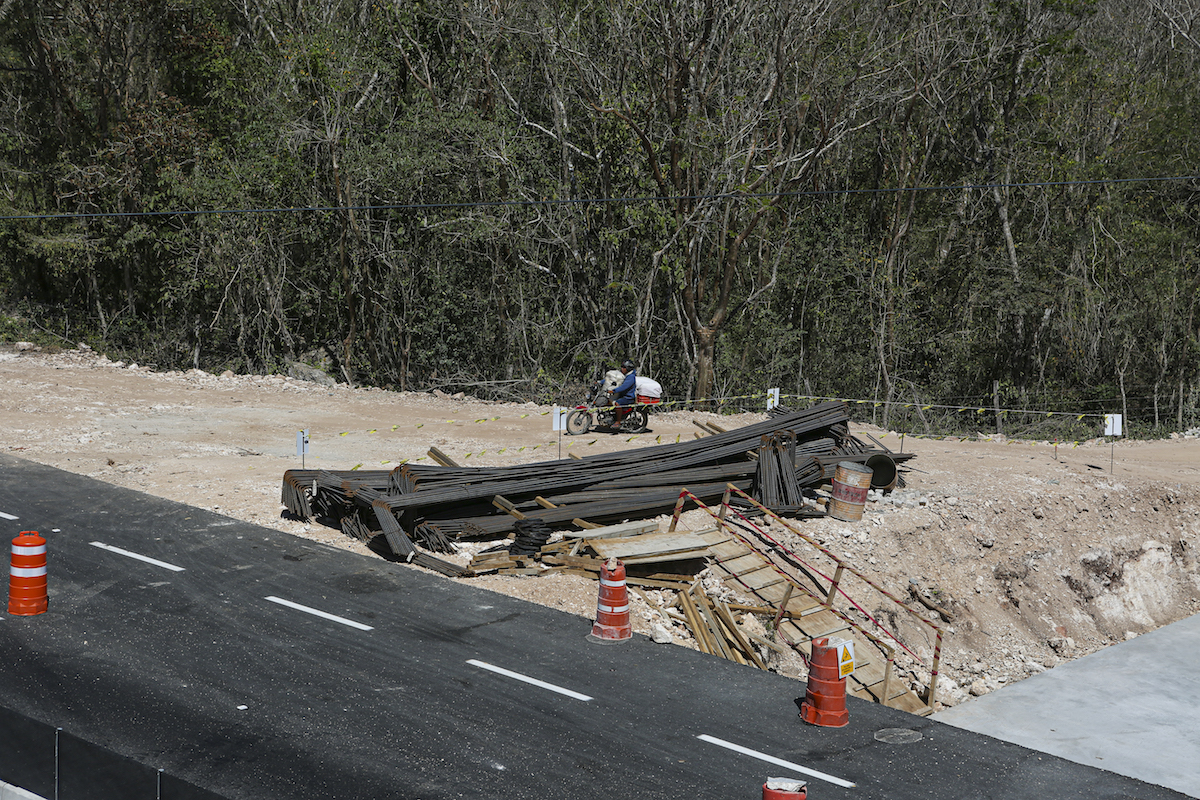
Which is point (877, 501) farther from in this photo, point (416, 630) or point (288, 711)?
point (288, 711)

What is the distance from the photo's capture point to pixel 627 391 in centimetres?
2066

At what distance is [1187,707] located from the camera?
11.4 m

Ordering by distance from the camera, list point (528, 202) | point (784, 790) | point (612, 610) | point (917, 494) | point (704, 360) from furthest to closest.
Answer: point (704, 360) < point (528, 202) < point (917, 494) < point (612, 610) < point (784, 790)

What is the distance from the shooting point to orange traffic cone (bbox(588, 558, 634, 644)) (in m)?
9.92

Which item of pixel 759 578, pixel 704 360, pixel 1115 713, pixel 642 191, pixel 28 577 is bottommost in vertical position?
pixel 1115 713

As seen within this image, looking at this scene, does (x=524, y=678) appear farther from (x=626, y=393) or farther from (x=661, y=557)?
(x=626, y=393)

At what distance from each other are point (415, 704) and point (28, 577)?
14.8ft

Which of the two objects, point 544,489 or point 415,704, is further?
point 544,489

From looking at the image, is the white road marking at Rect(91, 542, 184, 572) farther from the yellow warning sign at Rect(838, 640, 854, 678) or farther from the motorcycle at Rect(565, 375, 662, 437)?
the motorcycle at Rect(565, 375, 662, 437)

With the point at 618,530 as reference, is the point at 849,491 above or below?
above

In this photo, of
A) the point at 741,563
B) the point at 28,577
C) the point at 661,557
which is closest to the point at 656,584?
the point at 661,557

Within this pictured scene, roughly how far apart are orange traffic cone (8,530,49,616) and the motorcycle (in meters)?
12.2

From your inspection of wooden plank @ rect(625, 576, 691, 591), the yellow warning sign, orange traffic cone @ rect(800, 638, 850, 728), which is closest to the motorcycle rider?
wooden plank @ rect(625, 576, 691, 591)

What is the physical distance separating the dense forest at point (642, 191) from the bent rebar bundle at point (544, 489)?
41.5 feet
